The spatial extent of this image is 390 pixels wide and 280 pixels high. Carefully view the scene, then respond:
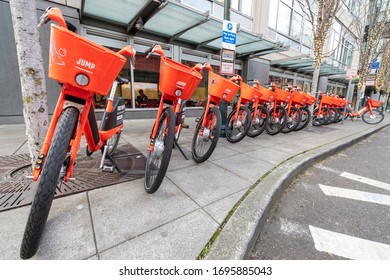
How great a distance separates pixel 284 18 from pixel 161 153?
13.7 m

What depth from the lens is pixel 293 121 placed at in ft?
20.2

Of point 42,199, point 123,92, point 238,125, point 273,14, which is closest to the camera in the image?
point 42,199

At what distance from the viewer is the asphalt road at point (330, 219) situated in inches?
64.7

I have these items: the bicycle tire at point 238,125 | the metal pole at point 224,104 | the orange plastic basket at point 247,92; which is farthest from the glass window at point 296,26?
the bicycle tire at point 238,125

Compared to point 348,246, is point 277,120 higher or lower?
higher

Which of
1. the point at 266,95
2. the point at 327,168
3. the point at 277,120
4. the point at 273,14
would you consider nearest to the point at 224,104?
the point at 266,95

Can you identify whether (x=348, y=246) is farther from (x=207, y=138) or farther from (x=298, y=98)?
(x=298, y=98)

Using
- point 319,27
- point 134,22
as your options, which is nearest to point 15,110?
point 134,22

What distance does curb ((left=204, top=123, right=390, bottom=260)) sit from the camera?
4.60 ft

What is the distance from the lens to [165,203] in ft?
6.40

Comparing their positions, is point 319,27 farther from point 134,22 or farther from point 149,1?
point 134,22

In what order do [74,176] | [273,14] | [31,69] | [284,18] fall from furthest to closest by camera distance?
[284,18] < [273,14] < [74,176] < [31,69]

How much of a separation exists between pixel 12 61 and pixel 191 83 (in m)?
5.67

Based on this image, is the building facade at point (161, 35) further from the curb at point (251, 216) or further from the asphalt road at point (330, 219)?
the asphalt road at point (330, 219)
